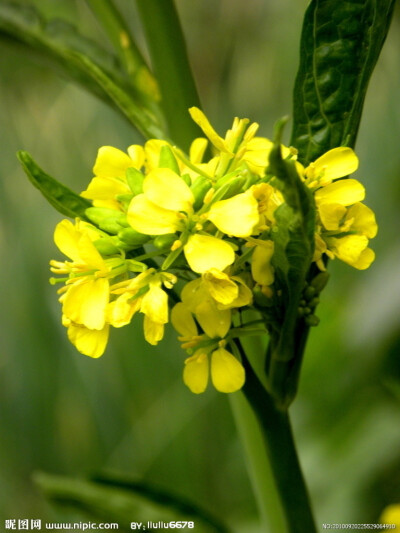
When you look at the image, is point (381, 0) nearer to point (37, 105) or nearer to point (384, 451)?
point (384, 451)

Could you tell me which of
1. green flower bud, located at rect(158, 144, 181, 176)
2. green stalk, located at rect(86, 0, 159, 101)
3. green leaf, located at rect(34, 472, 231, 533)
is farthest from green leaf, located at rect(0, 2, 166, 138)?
green leaf, located at rect(34, 472, 231, 533)

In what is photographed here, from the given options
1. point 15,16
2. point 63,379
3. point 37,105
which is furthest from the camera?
point 37,105

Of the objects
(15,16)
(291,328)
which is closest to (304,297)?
(291,328)

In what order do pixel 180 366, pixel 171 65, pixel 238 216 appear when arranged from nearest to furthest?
pixel 238 216 → pixel 171 65 → pixel 180 366

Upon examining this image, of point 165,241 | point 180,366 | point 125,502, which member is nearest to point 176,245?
point 165,241

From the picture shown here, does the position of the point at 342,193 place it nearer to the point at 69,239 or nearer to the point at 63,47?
the point at 69,239

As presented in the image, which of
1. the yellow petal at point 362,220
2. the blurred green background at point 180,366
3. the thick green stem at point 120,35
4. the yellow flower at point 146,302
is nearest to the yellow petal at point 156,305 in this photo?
the yellow flower at point 146,302
